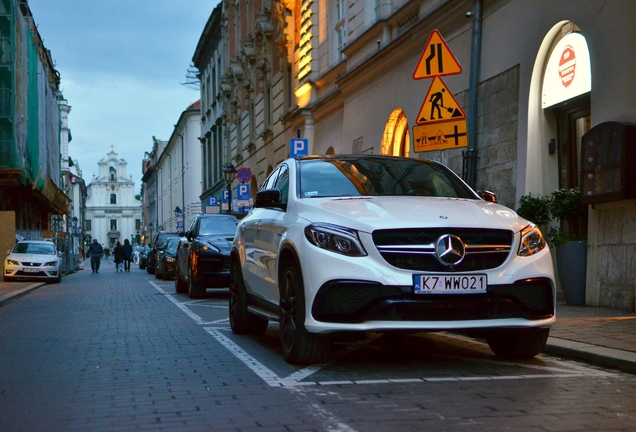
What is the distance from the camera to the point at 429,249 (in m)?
6.60

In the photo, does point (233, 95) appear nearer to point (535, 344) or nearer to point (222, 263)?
point (222, 263)

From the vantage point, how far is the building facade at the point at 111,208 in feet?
578

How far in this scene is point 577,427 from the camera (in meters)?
4.96

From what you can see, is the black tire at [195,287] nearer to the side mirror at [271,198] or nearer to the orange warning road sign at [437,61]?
the orange warning road sign at [437,61]

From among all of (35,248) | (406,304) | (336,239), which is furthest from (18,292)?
A: (406,304)

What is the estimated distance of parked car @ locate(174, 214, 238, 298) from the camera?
16875 mm

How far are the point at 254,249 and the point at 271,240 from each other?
0.85 meters

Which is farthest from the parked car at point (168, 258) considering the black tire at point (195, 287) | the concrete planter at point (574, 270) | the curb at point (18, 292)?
the concrete planter at point (574, 270)

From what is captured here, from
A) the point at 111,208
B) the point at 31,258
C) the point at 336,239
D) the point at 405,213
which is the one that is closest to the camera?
the point at 336,239

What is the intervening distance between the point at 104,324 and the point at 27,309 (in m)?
4.65

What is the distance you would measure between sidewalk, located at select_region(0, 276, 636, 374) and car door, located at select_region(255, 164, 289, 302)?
250cm

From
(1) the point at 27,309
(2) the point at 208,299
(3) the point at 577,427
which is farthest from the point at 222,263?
(3) the point at 577,427

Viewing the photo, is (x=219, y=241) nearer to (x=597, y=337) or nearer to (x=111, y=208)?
(x=597, y=337)

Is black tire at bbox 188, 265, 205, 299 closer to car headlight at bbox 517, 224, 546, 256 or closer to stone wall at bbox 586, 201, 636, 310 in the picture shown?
stone wall at bbox 586, 201, 636, 310
